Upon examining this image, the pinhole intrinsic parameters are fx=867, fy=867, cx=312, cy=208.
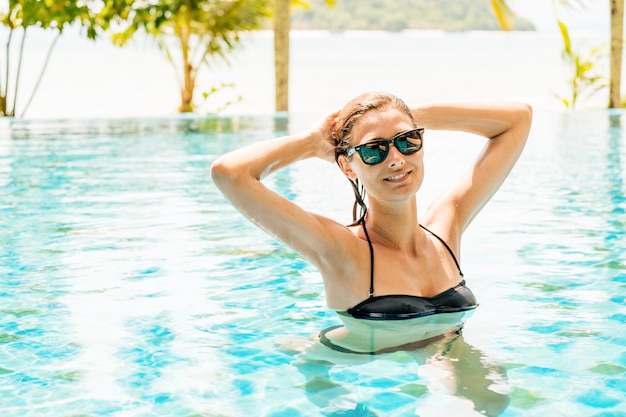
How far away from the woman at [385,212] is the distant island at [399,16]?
63470mm

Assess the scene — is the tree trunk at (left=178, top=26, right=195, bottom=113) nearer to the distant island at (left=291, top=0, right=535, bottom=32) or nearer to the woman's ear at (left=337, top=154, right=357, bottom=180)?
the woman's ear at (left=337, top=154, right=357, bottom=180)

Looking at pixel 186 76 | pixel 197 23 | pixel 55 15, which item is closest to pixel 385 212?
pixel 55 15

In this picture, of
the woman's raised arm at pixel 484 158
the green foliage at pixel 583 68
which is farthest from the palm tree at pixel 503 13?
the woman's raised arm at pixel 484 158

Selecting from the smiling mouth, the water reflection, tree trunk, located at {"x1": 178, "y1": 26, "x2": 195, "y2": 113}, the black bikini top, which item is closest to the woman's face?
the smiling mouth

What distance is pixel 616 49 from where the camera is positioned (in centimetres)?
1210

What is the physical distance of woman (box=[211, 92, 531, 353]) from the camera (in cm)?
255

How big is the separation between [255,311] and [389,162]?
3.69 ft

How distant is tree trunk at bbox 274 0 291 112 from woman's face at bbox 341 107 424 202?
972 cm

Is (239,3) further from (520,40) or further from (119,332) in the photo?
(520,40)

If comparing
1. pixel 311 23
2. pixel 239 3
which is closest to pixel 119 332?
pixel 239 3

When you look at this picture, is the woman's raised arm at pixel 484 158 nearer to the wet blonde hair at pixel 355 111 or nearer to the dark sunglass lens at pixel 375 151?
the wet blonde hair at pixel 355 111

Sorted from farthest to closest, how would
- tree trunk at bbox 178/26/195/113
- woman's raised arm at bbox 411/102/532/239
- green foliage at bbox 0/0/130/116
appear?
tree trunk at bbox 178/26/195/113 < green foliage at bbox 0/0/130/116 < woman's raised arm at bbox 411/102/532/239

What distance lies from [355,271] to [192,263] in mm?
1658

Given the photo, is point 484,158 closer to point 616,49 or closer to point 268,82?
point 616,49
